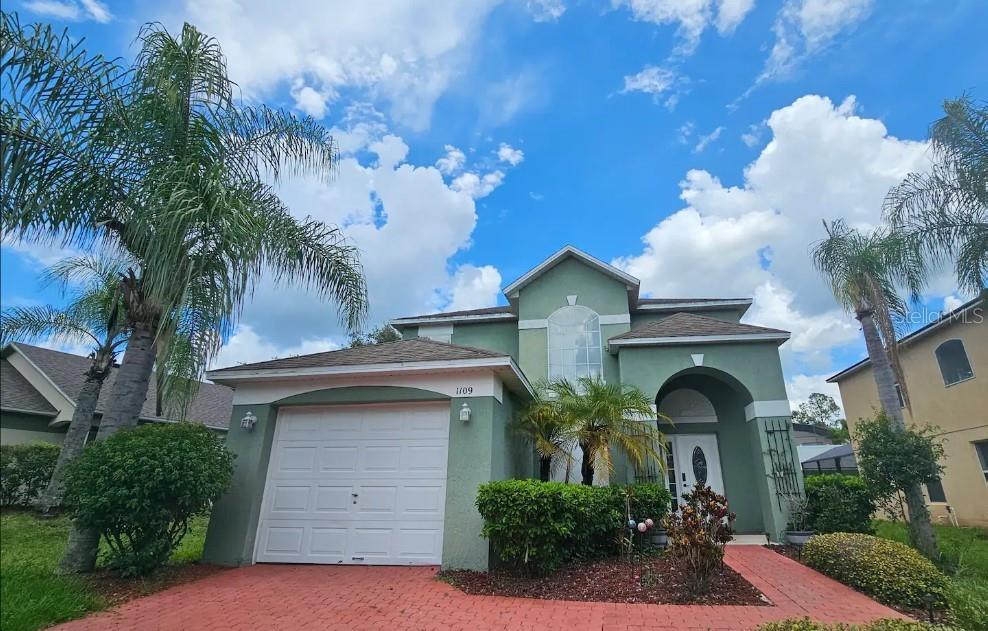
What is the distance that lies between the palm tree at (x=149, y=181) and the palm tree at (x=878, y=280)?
41.2 ft

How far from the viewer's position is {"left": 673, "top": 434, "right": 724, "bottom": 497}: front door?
12.7 meters

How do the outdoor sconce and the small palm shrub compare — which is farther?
the outdoor sconce

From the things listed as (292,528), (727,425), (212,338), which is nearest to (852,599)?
(727,425)

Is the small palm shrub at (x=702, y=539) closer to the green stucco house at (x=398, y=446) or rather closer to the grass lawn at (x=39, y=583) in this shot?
the green stucco house at (x=398, y=446)

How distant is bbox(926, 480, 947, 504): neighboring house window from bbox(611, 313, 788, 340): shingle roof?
9.96 metres

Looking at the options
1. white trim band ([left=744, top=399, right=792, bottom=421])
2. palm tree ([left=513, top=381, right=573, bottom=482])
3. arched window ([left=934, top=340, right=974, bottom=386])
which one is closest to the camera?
palm tree ([left=513, top=381, right=573, bottom=482])

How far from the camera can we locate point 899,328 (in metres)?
11.0

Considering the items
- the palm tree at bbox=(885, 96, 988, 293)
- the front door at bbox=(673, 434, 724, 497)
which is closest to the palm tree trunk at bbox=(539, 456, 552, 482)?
the front door at bbox=(673, 434, 724, 497)

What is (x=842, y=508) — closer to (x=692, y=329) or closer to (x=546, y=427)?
(x=692, y=329)

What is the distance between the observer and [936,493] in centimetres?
1546

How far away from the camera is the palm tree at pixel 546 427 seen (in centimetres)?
990

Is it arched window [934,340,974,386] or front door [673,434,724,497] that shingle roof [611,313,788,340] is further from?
arched window [934,340,974,386]

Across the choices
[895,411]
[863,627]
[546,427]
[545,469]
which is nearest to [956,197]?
[895,411]

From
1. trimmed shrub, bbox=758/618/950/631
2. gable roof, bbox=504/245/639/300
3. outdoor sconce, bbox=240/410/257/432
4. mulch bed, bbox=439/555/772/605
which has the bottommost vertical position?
mulch bed, bbox=439/555/772/605
